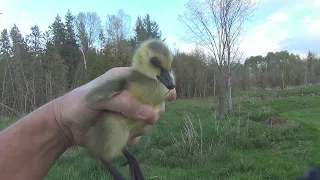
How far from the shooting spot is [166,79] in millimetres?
1720

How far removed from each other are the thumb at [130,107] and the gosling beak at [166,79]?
0.14 meters

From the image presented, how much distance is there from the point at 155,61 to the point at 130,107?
0.99ft

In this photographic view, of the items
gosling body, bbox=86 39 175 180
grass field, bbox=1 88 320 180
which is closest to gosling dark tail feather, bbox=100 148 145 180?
gosling body, bbox=86 39 175 180

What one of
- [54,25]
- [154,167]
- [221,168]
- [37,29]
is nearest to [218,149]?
[221,168]

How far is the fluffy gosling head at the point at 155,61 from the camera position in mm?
1769

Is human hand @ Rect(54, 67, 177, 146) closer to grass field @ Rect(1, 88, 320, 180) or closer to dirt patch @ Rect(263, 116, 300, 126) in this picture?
grass field @ Rect(1, 88, 320, 180)

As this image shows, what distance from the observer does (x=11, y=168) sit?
1.93 metres

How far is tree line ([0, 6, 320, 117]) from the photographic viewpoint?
739 inches

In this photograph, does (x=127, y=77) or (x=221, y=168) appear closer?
(x=127, y=77)

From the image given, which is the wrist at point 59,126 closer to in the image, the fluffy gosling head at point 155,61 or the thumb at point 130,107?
the thumb at point 130,107

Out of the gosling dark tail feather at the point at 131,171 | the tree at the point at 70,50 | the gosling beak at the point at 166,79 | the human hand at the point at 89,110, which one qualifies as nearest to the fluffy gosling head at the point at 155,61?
the gosling beak at the point at 166,79

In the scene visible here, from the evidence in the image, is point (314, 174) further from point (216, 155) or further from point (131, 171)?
point (216, 155)

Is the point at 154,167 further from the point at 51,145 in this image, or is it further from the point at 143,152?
the point at 51,145

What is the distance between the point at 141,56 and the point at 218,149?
241 inches
